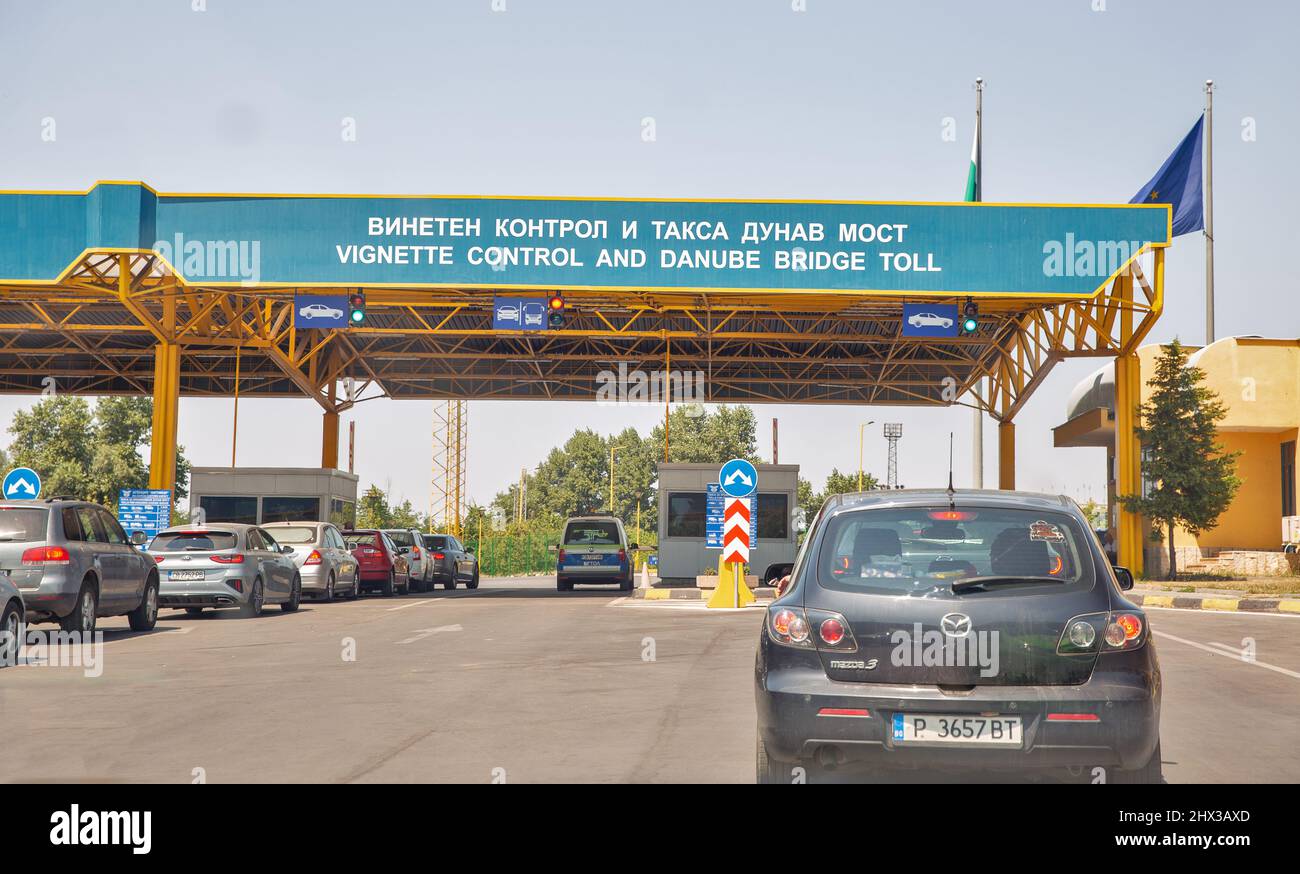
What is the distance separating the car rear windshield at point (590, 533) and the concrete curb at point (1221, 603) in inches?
522

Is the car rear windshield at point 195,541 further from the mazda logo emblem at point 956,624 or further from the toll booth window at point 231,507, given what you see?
the mazda logo emblem at point 956,624

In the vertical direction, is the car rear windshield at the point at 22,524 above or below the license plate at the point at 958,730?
above

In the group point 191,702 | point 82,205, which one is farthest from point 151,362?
point 191,702

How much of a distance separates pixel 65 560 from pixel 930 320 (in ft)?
63.1

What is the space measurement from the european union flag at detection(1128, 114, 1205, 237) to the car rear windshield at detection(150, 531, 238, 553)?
20390mm

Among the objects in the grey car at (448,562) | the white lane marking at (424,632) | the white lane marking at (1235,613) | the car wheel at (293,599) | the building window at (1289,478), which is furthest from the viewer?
the building window at (1289,478)

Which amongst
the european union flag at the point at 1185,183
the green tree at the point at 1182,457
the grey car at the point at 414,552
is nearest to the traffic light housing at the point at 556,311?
the grey car at the point at 414,552

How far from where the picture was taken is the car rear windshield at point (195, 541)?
833 inches

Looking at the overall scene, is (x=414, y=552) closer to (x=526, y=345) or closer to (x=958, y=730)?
(x=526, y=345)

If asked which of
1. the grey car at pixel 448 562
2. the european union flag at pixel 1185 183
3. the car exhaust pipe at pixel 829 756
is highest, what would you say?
the european union flag at pixel 1185 183

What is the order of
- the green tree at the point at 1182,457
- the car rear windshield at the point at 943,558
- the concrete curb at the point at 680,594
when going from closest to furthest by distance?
the car rear windshield at the point at 943,558
the concrete curb at the point at 680,594
the green tree at the point at 1182,457

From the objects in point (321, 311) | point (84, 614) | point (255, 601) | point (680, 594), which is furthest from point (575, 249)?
point (84, 614)

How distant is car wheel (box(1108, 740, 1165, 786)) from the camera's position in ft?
20.1
